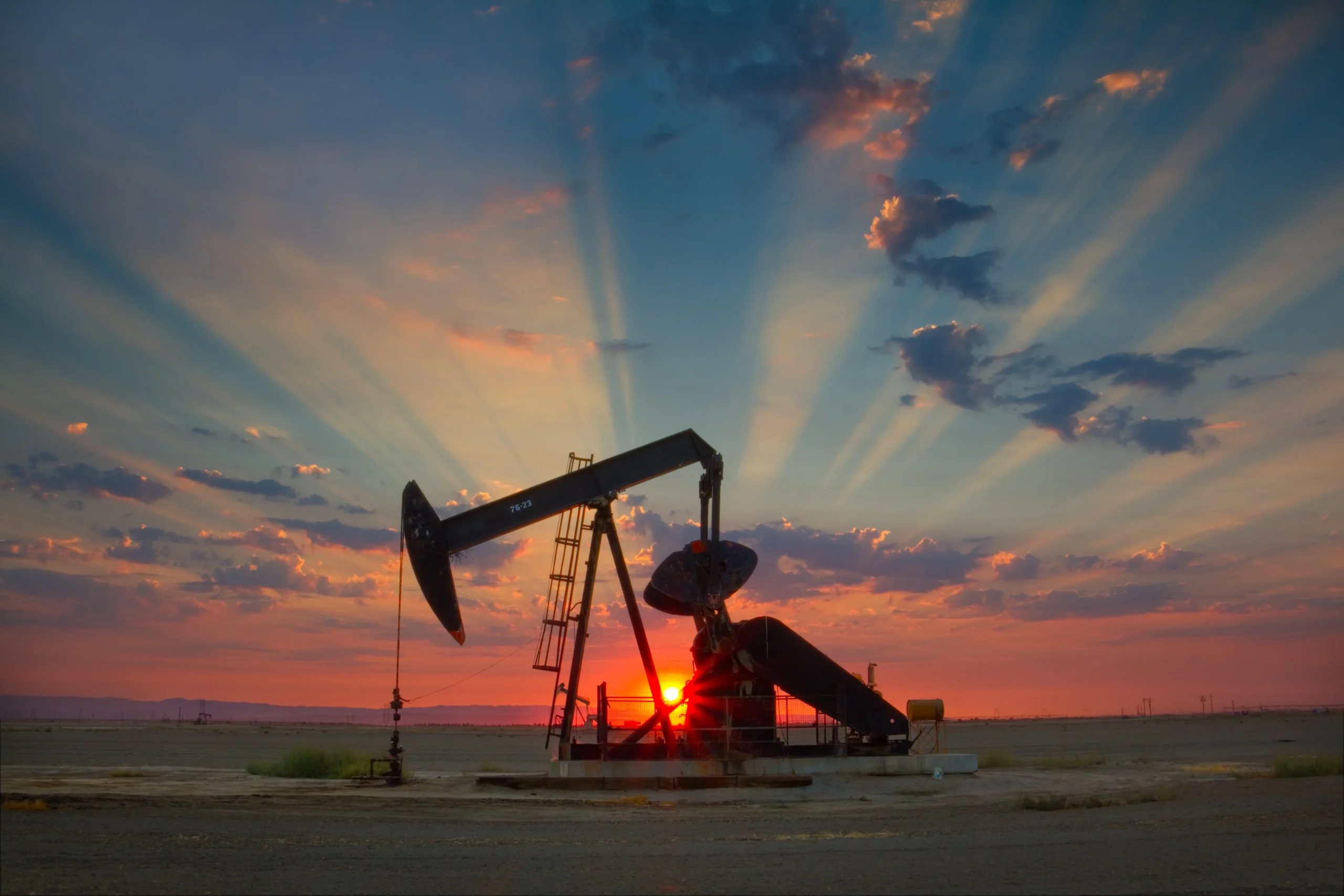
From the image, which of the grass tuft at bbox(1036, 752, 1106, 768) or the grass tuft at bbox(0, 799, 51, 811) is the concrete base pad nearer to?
the grass tuft at bbox(1036, 752, 1106, 768)

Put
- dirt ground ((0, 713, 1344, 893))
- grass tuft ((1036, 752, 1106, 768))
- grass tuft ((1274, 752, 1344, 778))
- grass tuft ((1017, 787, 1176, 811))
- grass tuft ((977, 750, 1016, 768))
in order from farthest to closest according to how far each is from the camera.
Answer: grass tuft ((977, 750, 1016, 768)) → grass tuft ((1036, 752, 1106, 768)) → grass tuft ((1017, 787, 1176, 811)) → grass tuft ((1274, 752, 1344, 778)) → dirt ground ((0, 713, 1344, 893))

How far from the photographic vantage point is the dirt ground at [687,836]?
9.53 meters

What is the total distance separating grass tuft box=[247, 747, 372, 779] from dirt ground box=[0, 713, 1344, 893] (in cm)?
343

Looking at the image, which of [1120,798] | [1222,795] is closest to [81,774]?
[1120,798]

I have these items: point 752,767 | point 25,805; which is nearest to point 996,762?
point 752,767

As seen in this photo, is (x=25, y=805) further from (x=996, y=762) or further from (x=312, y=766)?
(x=996, y=762)

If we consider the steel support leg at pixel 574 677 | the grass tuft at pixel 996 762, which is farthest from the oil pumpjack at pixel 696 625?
the grass tuft at pixel 996 762

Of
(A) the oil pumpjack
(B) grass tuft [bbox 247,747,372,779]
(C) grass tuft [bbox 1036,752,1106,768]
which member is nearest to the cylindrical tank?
(A) the oil pumpjack

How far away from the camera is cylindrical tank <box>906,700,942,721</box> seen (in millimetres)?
22000

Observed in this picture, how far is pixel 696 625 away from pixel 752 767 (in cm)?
312

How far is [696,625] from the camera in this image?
21.6m

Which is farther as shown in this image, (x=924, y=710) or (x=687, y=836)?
(x=924, y=710)

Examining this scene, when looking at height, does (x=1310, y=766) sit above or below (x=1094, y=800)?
above

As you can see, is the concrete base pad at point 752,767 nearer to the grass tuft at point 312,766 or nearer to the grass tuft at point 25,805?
the grass tuft at point 312,766
